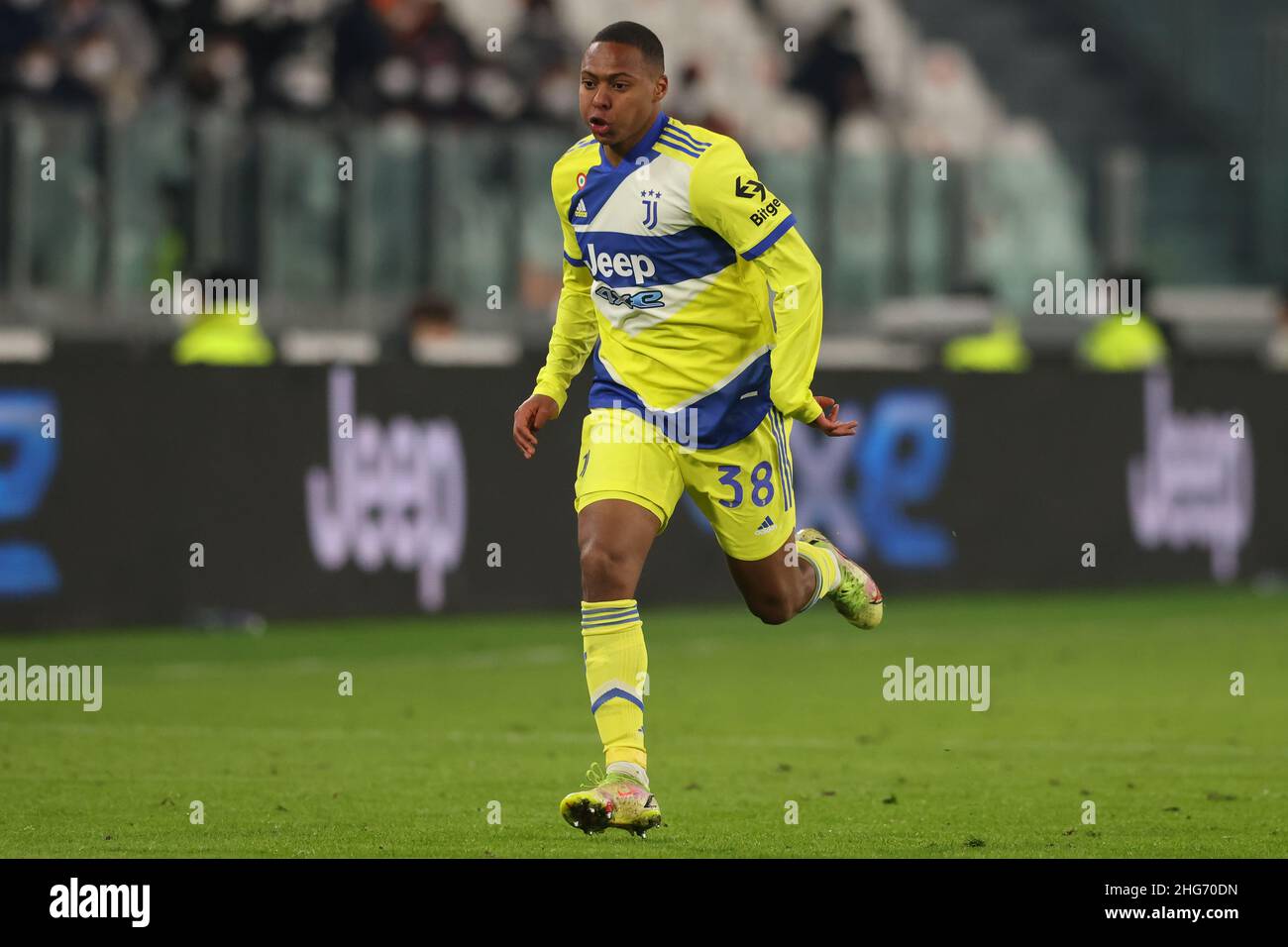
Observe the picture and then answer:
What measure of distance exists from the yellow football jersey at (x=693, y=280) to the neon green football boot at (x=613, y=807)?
4.14 feet

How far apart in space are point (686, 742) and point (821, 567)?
1.74 meters

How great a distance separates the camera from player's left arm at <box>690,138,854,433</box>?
27.2 feet

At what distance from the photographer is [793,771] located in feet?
32.9

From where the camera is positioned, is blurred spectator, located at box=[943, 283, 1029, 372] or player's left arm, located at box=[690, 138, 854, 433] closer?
player's left arm, located at box=[690, 138, 854, 433]

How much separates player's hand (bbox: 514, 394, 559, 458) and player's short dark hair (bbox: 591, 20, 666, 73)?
1.20m

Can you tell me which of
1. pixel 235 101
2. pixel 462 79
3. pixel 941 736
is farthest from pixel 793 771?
pixel 462 79

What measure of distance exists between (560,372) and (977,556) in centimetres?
1043

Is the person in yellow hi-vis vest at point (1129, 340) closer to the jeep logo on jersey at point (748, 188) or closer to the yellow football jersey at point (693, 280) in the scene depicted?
the yellow football jersey at point (693, 280)

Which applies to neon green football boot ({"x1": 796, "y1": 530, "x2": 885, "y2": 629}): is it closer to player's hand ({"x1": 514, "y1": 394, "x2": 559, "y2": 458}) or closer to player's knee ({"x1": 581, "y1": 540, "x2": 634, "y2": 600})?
player's hand ({"x1": 514, "y1": 394, "x2": 559, "y2": 458})

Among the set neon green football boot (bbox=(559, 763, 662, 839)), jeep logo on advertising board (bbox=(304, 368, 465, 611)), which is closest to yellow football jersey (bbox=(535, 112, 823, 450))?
neon green football boot (bbox=(559, 763, 662, 839))

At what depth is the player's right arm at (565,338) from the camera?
28.4ft

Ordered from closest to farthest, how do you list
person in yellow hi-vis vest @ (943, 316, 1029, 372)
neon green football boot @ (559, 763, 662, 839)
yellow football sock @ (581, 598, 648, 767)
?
1. neon green football boot @ (559, 763, 662, 839)
2. yellow football sock @ (581, 598, 648, 767)
3. person in yellow hi-vis vest @ (943, 316, 1029, 372)

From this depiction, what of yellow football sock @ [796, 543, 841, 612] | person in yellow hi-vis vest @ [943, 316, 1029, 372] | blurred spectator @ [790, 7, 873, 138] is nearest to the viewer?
yellow football sock @ [796, 543, 841, 612]

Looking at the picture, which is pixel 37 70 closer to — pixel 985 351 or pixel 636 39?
pixel 985 351
